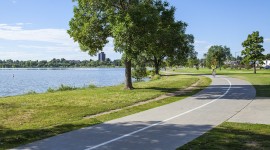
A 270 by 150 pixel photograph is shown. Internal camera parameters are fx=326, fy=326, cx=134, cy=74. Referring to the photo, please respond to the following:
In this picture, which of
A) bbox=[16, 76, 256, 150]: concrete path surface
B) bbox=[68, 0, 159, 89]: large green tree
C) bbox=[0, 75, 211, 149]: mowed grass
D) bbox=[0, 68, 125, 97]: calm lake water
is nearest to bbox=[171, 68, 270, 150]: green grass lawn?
bbox=[16, 76, 256, 150]: concrete path surface

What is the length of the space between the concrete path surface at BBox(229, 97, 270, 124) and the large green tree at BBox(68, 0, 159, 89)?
9.98m

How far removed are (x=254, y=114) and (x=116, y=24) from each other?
12834 millimetres

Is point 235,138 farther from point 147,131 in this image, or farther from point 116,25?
point 116,25

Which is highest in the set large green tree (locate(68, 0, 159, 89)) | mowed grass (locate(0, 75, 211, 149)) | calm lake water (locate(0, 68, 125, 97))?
large green tree (locate(68, 0, 159, 89))

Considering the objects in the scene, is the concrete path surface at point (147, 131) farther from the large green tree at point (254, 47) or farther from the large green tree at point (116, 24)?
the large green tree at point (254, 47)

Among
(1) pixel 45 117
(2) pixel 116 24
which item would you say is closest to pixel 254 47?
(2) pixel 116 24

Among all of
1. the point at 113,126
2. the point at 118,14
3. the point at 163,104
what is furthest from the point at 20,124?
the point at 118,14

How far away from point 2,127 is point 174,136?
282 inches

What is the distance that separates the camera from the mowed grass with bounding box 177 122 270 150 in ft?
31.1

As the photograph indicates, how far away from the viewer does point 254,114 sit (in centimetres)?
1545

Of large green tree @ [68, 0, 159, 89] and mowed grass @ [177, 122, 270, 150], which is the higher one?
large green tree @ [68, 0, 159, 89]

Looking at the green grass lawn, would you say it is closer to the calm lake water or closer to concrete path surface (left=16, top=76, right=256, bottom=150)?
concrete path surface (left=16, top=76, right=256, bottom=150)

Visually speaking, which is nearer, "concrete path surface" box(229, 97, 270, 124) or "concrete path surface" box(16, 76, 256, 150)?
"concrete path surface" box(16, 76, 256, 150)

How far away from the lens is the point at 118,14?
25344mm
